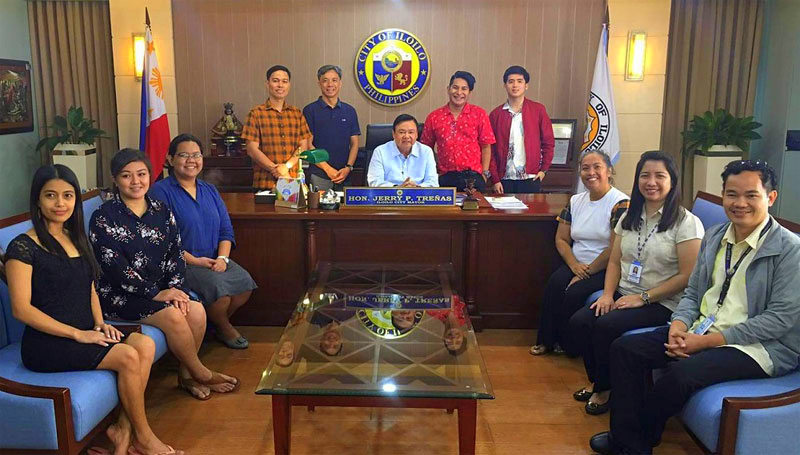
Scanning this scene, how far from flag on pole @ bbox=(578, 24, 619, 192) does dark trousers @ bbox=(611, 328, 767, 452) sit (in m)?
3.33

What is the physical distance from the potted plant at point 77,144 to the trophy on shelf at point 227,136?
1038 mm

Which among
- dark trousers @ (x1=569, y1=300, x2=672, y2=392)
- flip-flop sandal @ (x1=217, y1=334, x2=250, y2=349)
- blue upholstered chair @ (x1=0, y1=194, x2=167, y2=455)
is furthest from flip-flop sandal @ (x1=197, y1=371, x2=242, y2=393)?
dark trousers @ (x1=569, y1=300, x2=672, y2=392)

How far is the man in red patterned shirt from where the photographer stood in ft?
14.3

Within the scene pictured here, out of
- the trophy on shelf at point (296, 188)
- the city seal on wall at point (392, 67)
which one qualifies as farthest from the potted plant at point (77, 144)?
the trophy on shelf at point (296, 188)

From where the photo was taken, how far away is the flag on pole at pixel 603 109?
212 inches

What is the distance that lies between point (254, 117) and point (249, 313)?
4.49 feet

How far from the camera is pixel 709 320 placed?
2.22m

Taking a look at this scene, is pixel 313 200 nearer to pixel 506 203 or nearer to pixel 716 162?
pixel 506 203

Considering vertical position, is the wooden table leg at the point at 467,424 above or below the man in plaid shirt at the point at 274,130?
below

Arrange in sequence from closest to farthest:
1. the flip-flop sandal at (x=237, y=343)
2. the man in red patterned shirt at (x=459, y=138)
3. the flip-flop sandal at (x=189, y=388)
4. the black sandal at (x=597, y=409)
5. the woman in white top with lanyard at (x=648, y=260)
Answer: the woman in white top with lanyard at (x=648, y=260) → the black sandal at (x=597, y=409) → the flip-flop sandal at (x=189, y=388) → the flip-flop sandal at (x=237, y=343) → the man in red patterned shirt at (x=459, y=138)

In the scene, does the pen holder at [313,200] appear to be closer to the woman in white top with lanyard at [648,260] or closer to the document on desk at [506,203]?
the document on desk at [506,203]

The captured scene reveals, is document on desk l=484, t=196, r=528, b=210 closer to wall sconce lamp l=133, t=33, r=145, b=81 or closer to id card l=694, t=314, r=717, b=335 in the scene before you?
id card l=694, t=314, r=717, b=335

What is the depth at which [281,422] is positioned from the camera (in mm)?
2119

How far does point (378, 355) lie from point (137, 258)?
1.17 m
